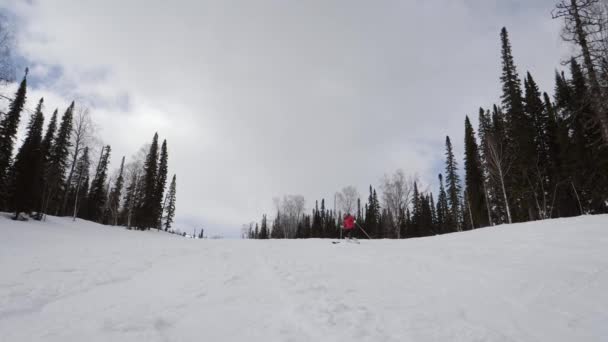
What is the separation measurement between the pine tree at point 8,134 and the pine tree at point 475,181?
180 ft

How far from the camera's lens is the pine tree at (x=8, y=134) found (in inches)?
1005

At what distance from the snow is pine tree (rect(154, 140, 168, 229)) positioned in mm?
44421

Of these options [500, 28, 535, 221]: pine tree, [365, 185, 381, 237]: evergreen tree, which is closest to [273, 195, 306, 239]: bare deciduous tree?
[365, 185, 381, 237]: evergreen tree

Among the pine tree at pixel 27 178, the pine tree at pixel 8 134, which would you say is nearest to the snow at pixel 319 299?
the pine tree at pixel 27 178

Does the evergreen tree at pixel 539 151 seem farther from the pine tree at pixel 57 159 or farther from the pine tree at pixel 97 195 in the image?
the pine tree at pixel 97 195

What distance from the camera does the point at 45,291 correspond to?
15.2ft

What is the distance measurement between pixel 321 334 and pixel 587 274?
529cm

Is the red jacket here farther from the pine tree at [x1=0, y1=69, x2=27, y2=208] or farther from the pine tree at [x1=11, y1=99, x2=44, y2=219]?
the pine tree at [x1=0, y1=69, x2=27, y2=208]

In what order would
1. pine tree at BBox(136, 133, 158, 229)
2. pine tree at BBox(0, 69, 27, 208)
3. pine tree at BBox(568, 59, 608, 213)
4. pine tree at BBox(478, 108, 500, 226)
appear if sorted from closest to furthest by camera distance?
pine tree at BBox(568, 59, 608, 213)
pine tree at BBox(0, 69, 27, 208)
pine tree at BBox(478, 108, 500, 226)
pine tree at BBox(136, 133, 158, 229)

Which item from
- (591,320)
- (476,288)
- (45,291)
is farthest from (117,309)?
(591,320)

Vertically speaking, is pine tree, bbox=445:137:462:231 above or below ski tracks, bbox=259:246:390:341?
above

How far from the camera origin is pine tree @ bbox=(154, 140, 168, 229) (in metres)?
47.4

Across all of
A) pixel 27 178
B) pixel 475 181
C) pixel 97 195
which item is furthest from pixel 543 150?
pixel 97 195

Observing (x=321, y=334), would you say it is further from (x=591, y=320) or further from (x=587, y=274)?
(x=587, y=274)
